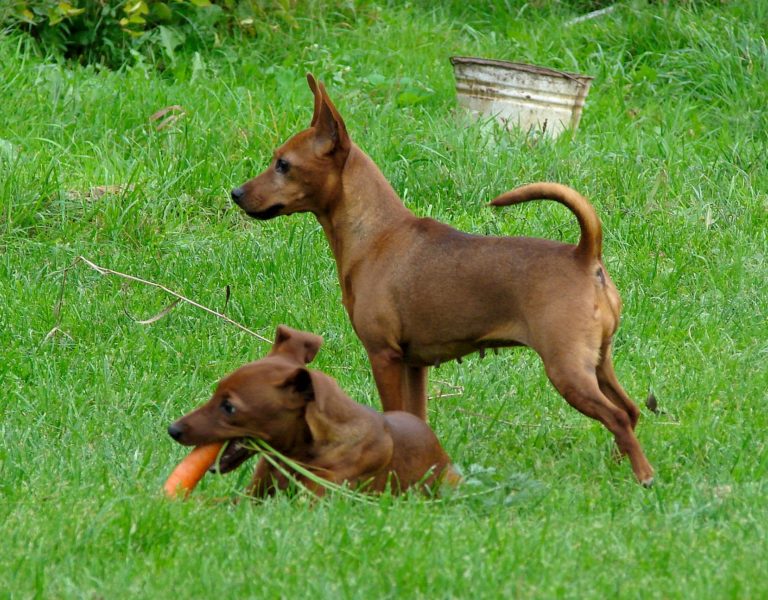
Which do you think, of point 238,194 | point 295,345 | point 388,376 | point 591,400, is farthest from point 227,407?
point 238,194

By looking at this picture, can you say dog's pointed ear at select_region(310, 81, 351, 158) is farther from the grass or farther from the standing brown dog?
the grass

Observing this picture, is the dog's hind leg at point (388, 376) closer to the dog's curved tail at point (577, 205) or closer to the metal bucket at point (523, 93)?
the dog's curved tail at point (577, 205)

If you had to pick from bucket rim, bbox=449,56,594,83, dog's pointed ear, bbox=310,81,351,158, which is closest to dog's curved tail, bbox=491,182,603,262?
dog's pointed ear, bbox=310,81,351,158

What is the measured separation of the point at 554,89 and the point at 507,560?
223 inches

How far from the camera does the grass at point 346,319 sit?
3807mm

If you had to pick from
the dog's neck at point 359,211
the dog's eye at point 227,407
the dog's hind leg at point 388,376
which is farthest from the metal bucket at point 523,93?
the dog's eye at point 227,407

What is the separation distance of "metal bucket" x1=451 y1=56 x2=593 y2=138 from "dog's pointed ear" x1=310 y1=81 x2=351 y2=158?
136 inches

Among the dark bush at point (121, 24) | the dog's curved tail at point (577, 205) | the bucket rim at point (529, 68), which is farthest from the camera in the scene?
the dark bush at point (121, 24)

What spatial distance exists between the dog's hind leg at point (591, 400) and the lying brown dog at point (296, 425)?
635mm

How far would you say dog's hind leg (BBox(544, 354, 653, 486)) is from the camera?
4.77m

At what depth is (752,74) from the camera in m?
9.83

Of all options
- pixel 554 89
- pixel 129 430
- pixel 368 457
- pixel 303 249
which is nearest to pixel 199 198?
pixel 303 249

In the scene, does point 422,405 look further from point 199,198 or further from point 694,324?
point 199,198

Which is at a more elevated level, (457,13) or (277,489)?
(277,489)
